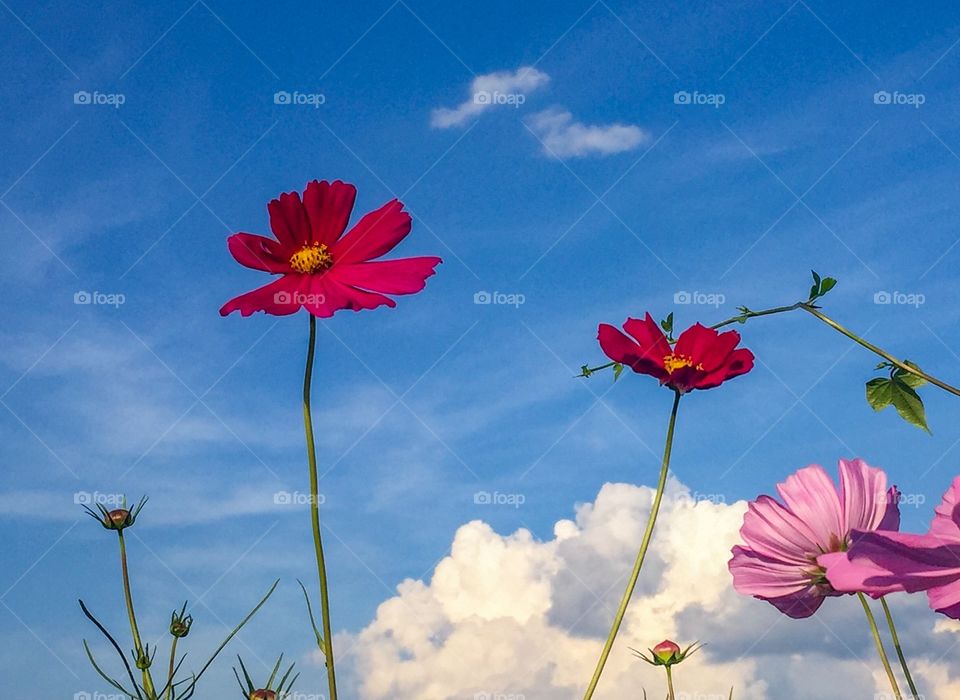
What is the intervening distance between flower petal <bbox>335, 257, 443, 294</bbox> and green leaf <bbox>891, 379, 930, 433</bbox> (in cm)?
67

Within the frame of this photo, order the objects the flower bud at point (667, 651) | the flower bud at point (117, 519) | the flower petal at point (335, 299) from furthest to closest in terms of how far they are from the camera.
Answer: the flower bud at point (667, 651)
the flower bud at point (117, 519)
the flower petal at point (335, 299)

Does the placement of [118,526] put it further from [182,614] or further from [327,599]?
[327,599]

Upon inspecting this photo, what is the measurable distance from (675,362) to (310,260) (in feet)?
2.50

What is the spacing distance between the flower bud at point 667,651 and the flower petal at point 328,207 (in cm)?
125

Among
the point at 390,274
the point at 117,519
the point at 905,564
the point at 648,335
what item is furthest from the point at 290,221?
the point at 905,564

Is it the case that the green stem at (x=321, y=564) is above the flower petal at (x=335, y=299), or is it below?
below

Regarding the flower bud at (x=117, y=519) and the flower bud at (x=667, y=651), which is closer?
the flower bud at (x=117, y=519)

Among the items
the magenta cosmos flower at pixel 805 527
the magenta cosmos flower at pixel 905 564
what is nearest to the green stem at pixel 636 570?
the magenta cosmos flower at pixel 805 527

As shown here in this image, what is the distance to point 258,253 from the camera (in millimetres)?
1584

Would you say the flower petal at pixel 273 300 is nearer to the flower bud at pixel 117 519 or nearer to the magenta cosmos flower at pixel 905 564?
the flower bud at pixel 117 519

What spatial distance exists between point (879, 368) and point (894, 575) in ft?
3.02

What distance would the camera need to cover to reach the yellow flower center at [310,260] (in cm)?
156

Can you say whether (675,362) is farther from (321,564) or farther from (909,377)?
(321,564)

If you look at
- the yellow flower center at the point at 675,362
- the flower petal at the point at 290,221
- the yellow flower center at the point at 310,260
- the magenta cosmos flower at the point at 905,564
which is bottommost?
the magenta cosmos flower at the point at 905,564
